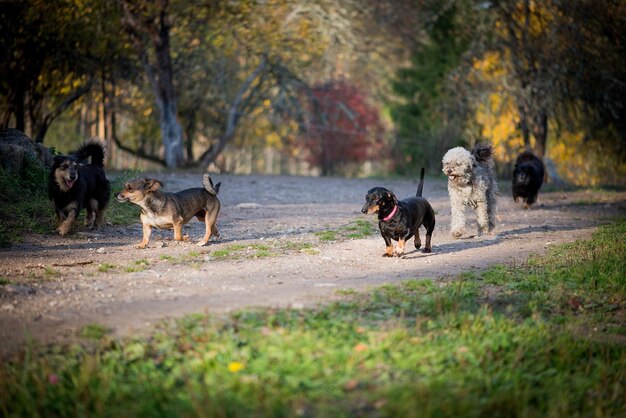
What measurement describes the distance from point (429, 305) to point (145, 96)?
22.9 metres

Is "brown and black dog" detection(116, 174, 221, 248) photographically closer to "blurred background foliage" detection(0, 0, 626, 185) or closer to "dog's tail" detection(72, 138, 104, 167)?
"dog's tail" detection(72, 138, 104, 167)

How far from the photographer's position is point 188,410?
461cm

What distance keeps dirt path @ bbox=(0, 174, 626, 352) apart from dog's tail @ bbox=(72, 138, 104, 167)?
1073 mm

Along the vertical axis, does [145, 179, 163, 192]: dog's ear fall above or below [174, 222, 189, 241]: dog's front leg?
above

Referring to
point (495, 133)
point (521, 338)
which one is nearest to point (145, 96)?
point (495, 133)

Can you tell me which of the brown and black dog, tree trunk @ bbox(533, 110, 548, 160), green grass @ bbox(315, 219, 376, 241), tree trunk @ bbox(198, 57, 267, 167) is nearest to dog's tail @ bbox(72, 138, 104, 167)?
the brown and black dog

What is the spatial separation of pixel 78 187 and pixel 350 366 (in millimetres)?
6337

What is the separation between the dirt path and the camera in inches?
247

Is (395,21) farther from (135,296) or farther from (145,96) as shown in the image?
(135,296)

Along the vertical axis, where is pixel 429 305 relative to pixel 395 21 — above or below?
below

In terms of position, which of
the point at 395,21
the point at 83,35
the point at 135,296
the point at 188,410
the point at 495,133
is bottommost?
the point at 188,410

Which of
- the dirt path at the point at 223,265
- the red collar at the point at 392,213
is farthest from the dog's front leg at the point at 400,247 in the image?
the red collar at the point at 392,213

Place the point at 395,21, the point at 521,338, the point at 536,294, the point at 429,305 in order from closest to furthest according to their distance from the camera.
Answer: the point at 521,338 → the point at 429,305 → the point at 536,294 → the point at 395,21

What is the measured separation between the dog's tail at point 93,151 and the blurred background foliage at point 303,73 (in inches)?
363
